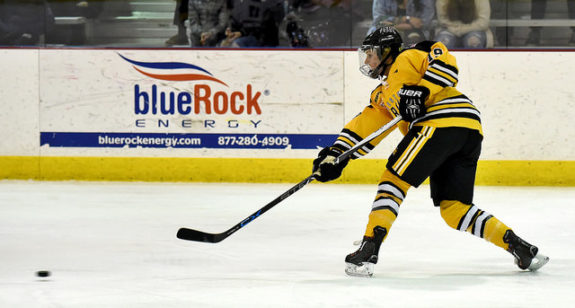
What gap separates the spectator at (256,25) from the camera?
6.65m

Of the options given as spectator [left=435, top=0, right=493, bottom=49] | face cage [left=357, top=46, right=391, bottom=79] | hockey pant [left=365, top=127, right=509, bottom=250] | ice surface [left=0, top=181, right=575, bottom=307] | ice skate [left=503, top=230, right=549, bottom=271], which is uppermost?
spectator [left=435, top=0, right=493, bottom=49]

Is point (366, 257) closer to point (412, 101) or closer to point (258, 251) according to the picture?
point (412, 101)

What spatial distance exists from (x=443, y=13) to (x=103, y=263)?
351cm

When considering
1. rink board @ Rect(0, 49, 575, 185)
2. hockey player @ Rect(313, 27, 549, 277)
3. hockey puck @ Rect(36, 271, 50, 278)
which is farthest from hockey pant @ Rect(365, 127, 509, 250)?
rink board @ Rect(0, 49, 575, 185)

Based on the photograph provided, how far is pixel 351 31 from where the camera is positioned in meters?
6.58

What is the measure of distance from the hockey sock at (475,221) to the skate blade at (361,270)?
0.37 metres

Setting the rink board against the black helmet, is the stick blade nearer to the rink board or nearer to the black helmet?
the black helmet

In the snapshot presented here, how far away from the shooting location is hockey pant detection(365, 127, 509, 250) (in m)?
3.56

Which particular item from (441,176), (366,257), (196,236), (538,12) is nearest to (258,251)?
(196,236)

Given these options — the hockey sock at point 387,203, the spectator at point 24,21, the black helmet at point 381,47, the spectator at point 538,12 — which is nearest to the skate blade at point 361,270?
the hockey sock at point 387,203

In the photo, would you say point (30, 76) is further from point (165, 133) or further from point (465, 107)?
point (465, 107)

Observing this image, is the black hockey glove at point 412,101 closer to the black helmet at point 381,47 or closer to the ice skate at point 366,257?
the black helmet at point 381,47

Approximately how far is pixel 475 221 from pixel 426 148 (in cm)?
34

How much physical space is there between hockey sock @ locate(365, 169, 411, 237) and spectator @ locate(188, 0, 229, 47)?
10.9 feet
